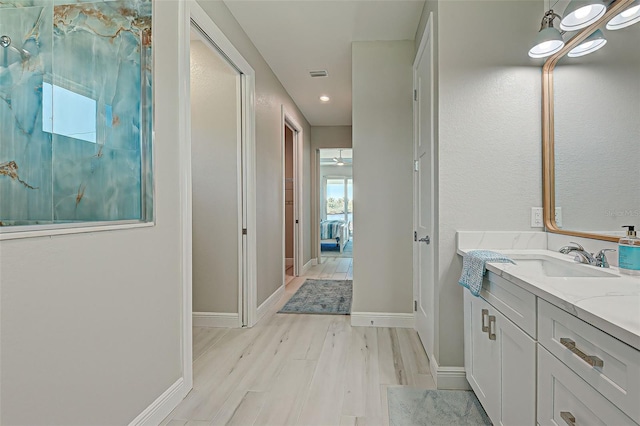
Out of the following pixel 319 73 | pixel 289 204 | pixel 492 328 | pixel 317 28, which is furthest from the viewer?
pixel 289 204

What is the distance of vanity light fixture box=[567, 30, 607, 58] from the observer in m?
1.63

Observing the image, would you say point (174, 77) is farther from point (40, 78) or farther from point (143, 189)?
point (40, 78)

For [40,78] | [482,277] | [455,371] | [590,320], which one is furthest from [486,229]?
[40,78]

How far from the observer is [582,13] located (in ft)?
5.27

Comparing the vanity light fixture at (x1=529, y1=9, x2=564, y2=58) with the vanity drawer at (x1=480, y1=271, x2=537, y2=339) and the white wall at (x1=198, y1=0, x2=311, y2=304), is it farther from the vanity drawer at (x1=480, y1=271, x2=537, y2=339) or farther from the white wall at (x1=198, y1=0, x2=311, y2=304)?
the white wall at (x1=198, y1=0, x2=311, y2=304)

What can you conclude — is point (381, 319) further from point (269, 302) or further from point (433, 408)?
point (433, 408)

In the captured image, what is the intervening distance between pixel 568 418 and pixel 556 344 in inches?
7.8

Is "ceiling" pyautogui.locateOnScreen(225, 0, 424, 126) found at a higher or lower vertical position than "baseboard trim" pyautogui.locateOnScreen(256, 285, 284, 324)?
higher

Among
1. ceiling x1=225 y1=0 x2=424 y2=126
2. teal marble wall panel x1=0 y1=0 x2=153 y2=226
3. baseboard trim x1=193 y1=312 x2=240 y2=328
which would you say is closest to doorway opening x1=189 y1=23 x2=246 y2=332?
baseboard trim x1=193 y1=312 x2=240 y2=328

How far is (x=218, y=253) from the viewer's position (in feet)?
10.4

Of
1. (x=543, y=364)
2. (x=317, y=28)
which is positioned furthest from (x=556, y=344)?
(x=317, y=28)

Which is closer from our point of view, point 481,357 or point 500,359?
point 500,359

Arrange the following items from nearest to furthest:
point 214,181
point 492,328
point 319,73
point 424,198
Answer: point 492,328 < point 424,198 < point 214,181 < point 319,73

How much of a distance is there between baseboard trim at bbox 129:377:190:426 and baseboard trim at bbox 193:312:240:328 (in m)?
1.15
